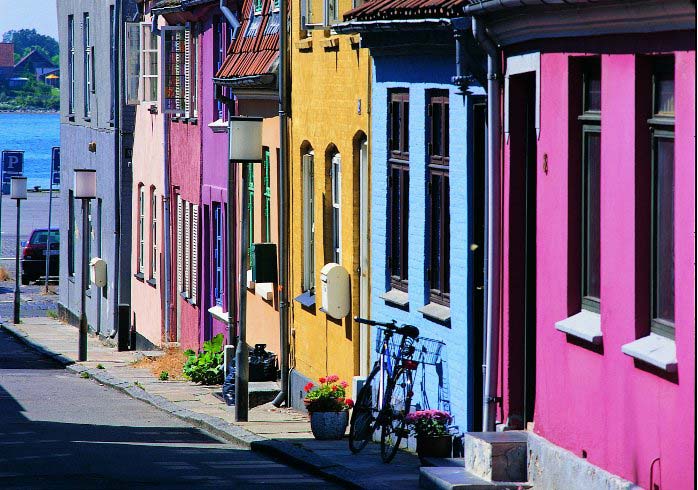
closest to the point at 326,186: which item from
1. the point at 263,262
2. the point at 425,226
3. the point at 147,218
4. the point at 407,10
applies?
the point at 263,262

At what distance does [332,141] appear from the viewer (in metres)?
19.1

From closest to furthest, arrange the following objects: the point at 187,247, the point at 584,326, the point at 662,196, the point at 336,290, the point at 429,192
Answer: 1. the point at 662,196
2. the point at 584,326
3. the point at 429,192
4. the point at 336,290
5. the point at 187,247

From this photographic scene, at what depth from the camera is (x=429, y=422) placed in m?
14.5

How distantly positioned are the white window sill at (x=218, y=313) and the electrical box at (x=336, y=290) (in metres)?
7.83

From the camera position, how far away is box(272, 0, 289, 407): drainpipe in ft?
68.7

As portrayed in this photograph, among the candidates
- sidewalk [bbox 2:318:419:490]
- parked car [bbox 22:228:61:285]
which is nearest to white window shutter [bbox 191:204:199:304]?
sidewalk [bbox 2:318:419:490]

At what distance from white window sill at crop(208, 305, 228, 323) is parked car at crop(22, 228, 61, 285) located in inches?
1013

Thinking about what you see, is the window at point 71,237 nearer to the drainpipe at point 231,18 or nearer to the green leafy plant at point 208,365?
the green leafy plant at point 208,365

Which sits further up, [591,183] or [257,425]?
[591,183]

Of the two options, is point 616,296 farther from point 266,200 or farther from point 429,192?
point 266,200

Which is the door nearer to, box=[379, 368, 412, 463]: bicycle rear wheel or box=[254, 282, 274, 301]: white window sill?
box=[379, 368, 412, 463]: bicycle rear wheel

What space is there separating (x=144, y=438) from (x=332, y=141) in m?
3.67

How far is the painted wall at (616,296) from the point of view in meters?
9.93

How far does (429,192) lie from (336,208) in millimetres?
3826
